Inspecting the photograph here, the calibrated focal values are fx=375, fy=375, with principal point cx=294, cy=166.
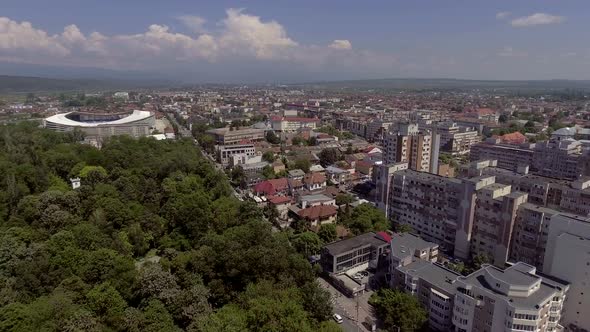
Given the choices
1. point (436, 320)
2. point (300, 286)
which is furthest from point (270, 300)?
point (436, 320)

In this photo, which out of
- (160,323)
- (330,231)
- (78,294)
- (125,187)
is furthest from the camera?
(125,187)

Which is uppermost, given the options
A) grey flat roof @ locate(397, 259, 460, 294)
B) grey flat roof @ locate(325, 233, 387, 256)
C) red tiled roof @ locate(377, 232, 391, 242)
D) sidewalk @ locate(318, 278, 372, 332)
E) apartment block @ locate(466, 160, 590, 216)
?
apartment block @ locate(466, 160, 590, 216)

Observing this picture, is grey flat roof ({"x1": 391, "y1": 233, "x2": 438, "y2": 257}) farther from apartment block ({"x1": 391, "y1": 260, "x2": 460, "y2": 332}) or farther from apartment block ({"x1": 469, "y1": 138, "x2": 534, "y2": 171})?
apartment block ({"x1": 469, "y1": 138, "x2": 534, "y2": 171})

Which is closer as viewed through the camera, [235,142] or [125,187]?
[125,187]

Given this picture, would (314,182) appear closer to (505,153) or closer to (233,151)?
(233,151)

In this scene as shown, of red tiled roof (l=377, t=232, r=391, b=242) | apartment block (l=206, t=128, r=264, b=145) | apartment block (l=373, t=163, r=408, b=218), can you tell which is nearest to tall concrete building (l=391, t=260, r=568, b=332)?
red tiled roof (l=377, t=232, r=391, b=242)

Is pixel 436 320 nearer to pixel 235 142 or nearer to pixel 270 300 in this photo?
pixel 270 300
